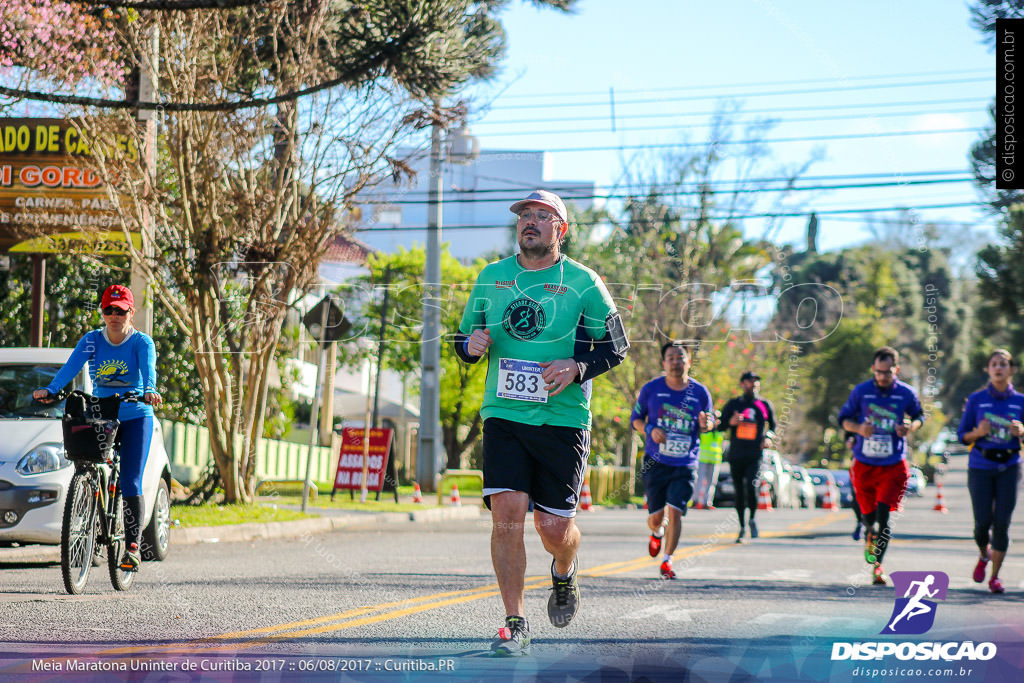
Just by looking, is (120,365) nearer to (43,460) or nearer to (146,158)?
(43,460)

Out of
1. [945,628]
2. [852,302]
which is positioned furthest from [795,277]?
[945,628]

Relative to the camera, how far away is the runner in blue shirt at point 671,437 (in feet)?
36.6

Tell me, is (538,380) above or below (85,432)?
above

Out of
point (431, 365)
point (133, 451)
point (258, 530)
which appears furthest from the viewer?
point (431, 365)

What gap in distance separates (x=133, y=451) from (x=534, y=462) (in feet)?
13.3

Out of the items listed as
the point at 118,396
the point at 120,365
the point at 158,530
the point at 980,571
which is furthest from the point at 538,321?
the point at 980,571

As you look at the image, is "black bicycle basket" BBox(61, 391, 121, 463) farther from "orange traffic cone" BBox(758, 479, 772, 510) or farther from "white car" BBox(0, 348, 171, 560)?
"orange traffic cone" BBox(758, 479, 772, 510)

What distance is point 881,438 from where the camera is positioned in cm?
1140

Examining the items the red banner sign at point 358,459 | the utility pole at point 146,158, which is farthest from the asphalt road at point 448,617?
the red banner sign at point 358,459

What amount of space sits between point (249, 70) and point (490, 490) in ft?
41.6

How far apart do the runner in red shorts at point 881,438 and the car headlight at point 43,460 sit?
661 centimetres

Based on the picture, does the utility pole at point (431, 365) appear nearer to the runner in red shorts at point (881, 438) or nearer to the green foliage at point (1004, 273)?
the green foliage at point (1004, 273)

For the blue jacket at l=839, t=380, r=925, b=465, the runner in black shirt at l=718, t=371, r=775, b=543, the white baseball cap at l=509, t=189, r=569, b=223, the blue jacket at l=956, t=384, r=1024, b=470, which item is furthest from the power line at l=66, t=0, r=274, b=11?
the runner in black shirt at l=718, t=371, r=775, b=543

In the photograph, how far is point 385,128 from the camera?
16734 mm
